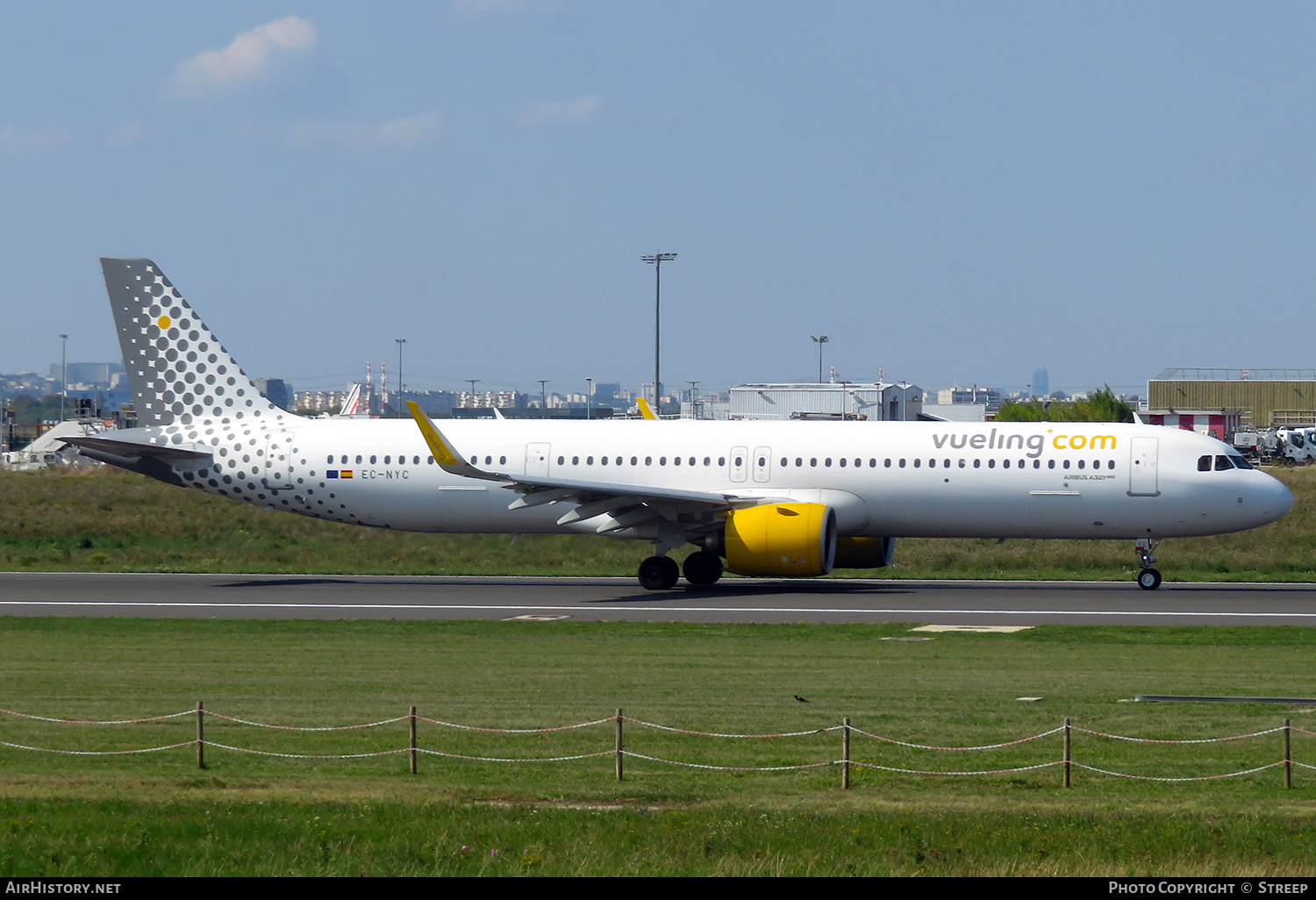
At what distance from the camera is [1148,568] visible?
3847 cm

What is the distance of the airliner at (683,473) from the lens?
3703 centimetres

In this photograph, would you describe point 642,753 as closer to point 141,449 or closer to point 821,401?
point 141,449

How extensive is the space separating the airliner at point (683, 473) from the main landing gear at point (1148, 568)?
4.2 inches

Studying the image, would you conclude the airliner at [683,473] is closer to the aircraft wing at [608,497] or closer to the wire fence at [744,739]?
the aircraft wing at [608,497]

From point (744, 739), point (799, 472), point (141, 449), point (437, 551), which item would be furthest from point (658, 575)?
point (744, 739)

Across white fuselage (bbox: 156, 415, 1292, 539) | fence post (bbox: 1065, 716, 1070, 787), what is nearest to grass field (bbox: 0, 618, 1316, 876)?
fence post (bbox: 1065, 716, 1070, 787)

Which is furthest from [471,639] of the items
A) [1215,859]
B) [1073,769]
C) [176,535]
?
[176,535]

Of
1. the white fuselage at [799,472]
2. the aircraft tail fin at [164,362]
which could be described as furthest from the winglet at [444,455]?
the aircraft tail fin at [164,362]

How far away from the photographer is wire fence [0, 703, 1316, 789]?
17.0 metres

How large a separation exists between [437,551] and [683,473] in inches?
407

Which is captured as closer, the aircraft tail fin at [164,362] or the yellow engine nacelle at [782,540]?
the yellow engine nacelle at [782,540]

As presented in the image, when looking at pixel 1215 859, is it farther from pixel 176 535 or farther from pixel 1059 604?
pixel 176 535

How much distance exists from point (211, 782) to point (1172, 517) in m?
27.2

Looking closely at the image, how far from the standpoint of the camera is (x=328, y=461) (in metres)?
40.3
